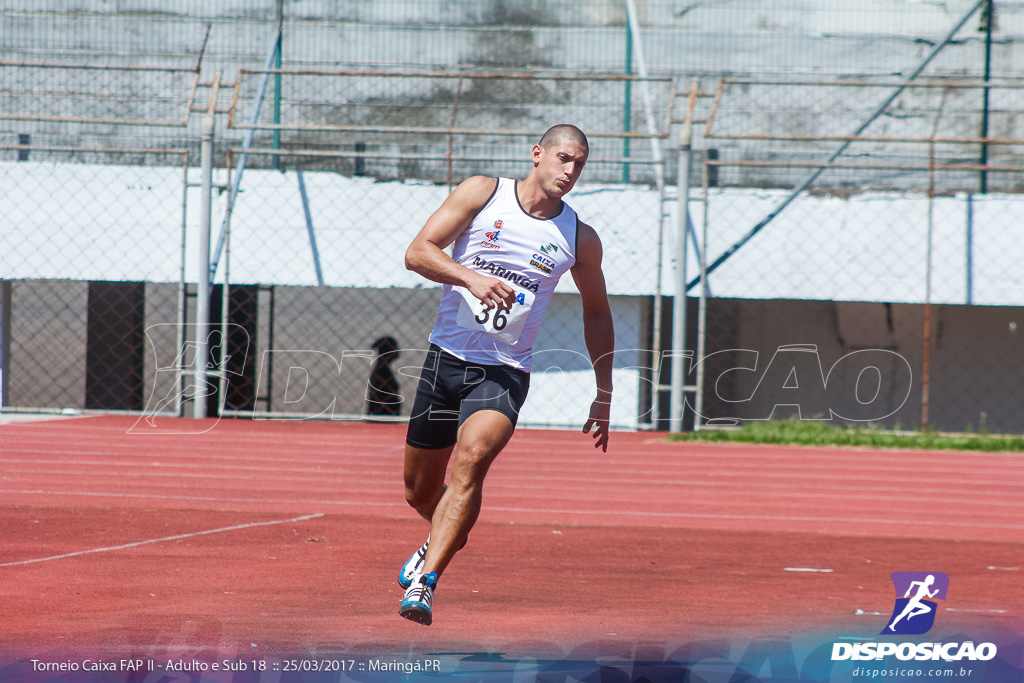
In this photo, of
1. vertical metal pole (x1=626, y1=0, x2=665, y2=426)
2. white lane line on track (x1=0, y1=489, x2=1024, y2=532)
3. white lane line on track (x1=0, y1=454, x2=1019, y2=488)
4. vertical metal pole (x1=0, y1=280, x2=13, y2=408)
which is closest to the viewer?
white lane line on track (x1=0, y1=489, x2=1024, y2=532)

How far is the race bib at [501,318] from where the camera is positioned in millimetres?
4672

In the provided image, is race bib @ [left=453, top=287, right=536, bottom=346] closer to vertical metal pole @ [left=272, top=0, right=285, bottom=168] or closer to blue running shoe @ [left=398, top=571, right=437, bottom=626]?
blue running shoe @ [left=398, top=571, right=437, bottom=626]

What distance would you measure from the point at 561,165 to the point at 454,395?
108cm

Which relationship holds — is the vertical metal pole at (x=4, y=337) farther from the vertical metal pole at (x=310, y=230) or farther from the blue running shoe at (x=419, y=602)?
the blue running shoe at (x=419, y=602)

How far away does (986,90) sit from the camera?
1593 cm

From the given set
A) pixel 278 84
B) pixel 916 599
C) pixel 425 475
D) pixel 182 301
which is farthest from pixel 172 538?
pixel 278 84

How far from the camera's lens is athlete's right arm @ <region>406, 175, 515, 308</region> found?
427cm

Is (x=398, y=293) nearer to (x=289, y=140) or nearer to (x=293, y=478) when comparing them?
(x=289, y=140)

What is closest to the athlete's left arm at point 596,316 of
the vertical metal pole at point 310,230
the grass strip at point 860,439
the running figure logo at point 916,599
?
the running figure logo at point 916,599

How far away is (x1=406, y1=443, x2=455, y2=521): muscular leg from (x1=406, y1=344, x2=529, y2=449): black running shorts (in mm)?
38

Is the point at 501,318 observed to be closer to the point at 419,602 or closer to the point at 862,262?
the point at 419,602

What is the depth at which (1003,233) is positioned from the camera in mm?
13578

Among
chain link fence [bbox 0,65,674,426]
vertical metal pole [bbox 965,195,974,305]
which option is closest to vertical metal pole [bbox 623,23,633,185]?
chain link fence [bbox 0,65,674,426]

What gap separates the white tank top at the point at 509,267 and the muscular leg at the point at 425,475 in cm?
47
